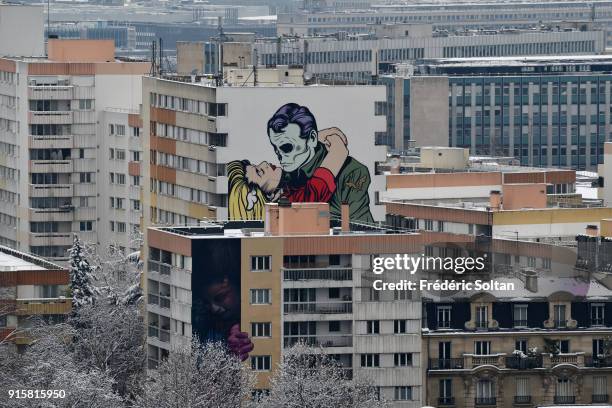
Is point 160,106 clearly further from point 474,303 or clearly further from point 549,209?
point 474,303

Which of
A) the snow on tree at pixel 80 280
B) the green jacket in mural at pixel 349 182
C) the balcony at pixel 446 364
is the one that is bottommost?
the balcony at pixel 446 364

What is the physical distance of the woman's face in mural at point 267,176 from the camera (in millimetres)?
173375

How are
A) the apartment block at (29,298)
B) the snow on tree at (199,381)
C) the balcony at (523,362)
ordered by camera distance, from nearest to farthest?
the snow on tree at (199,381) → the balcony at (523,362) → the apartment block at (29,298)

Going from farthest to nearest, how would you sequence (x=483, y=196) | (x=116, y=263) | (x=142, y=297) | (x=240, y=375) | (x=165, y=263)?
(x=483, y=196)
(x=116, y=263)
(x=142, y=297)
(x=165, y=263)
(x=240, y=375)

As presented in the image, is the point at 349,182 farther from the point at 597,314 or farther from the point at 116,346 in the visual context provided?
the point at 597,314

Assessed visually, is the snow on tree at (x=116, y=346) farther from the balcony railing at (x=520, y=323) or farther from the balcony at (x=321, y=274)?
the balcony railing at (x=520, y=323)

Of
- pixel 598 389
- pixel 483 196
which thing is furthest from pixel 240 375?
pixel 483 196

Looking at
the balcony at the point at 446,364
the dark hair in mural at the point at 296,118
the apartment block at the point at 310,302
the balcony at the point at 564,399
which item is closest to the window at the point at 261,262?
the apartment block at the point at 310,302

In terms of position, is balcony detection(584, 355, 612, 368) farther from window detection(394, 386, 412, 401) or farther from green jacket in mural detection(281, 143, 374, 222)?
green jacket in mural detection(281, 143, 374, 222)

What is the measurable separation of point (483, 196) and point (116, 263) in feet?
88.7

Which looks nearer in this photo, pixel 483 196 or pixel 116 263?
pixel 116 263

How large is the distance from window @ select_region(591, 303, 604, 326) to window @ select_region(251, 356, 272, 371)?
562 inches

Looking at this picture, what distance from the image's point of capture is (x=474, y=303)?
472 ft

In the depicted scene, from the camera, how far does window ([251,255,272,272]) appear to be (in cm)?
14438
